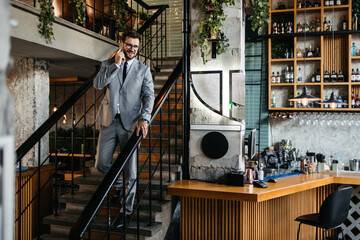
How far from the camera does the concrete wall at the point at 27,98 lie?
15.7 feet

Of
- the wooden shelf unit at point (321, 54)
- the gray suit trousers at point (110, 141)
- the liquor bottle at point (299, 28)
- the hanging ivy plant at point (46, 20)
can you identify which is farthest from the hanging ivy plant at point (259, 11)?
the liquor bottle at point (299, 28)

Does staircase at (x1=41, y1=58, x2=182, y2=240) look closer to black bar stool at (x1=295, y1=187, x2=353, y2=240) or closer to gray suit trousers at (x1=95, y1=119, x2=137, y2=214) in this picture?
gray suit trousers at (x1=95, y1=119, x2=137, y2=214)

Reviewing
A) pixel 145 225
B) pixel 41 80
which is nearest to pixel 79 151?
pixel 41 80

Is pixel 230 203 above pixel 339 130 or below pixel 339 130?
below

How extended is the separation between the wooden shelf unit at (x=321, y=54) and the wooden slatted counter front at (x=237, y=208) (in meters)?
2.93

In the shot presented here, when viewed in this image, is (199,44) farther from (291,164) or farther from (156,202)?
(291,164)

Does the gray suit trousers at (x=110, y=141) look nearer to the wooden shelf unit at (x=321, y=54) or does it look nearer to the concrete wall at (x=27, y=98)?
the concrete wall at (x=27, y=98)

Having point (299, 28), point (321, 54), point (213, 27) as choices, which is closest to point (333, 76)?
point (321, 54)

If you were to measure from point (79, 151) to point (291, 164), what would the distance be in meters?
5.69

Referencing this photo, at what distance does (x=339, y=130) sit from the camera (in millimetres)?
6305

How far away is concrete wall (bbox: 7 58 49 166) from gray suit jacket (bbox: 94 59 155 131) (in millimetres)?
2426

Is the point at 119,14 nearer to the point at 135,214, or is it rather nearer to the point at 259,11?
the point at 259,11

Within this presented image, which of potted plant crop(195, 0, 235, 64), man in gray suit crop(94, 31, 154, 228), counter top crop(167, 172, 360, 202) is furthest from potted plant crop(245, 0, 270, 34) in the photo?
counter top crop(167, 172, 360, 202)

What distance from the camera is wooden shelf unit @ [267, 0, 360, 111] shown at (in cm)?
612
